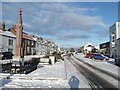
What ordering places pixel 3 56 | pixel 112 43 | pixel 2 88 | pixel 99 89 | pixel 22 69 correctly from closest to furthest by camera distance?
pixel 2 88, pixel 99 89, pixel 22 69, pixel 3 56, pixel 112 43

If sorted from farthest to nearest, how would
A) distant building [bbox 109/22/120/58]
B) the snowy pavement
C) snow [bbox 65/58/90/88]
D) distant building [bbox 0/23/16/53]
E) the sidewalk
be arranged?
distant building [bbox 109/22/120/58] < distant building [bbox 0/23/16/53] < snow [bbox 65/58/90/88] < the snowy pavement < the sidewalk

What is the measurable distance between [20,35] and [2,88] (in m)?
8.17

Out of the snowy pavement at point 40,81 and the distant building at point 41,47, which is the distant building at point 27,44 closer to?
the distant building at point 41,47

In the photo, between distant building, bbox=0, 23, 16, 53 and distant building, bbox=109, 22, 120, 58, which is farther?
distant building, bbox=109, 22, 120, 58

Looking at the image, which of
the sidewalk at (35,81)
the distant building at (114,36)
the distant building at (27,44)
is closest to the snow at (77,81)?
the sidewalk at (35,81)

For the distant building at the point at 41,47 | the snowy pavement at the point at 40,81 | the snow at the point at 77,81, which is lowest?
the snow at the point at 77,81

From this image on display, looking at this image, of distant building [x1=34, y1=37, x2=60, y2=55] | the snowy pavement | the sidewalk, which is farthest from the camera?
distant building [x1=34, y1=37, x2=60, y2=55]

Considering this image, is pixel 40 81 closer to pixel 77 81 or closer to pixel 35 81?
pixel 35 81

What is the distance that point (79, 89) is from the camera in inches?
414

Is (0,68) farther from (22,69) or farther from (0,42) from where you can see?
(0,42)

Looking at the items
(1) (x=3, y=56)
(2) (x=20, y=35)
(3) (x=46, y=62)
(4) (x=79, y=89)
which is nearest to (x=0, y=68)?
(2) (x=20, y=35)

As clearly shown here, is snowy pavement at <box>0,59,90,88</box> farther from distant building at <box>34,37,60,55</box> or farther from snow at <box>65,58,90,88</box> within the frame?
distant building at <box>34,37,60,55</box>

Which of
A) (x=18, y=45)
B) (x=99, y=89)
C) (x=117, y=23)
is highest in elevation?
(x=117, y=23)

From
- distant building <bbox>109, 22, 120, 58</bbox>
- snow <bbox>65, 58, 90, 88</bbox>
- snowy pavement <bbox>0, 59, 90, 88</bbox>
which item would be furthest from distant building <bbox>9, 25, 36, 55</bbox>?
snowy pavement <bbox>0, 59, 90, 88</bbox>
